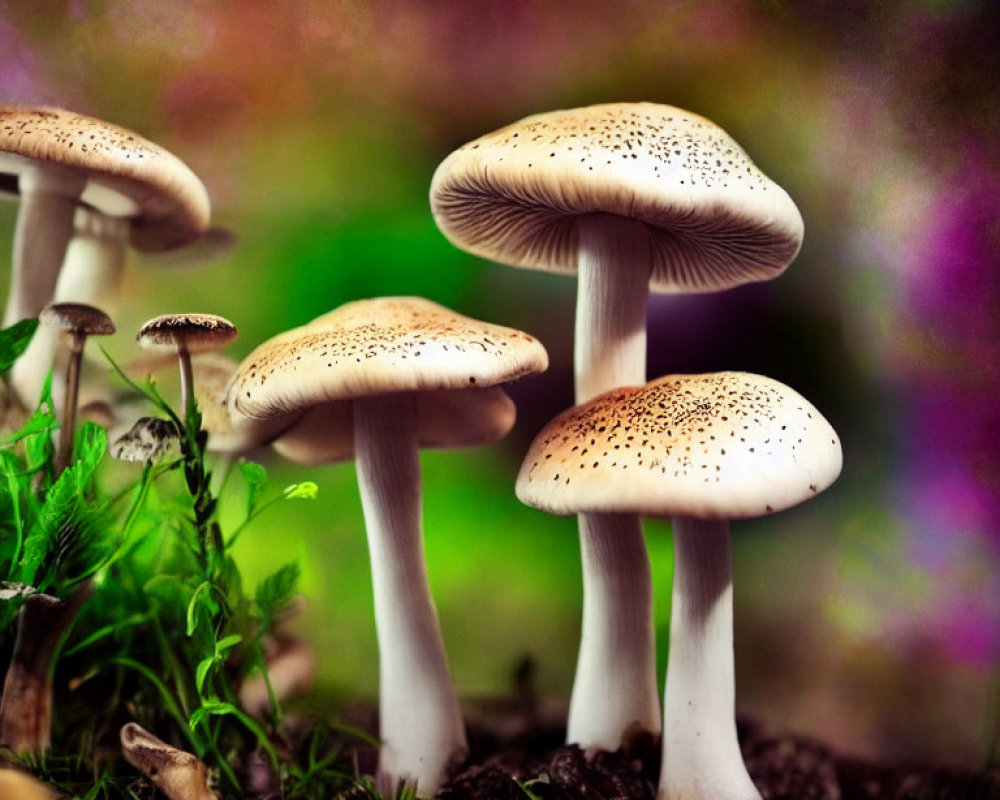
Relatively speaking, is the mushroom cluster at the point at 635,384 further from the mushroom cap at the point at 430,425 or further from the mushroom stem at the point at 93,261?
the mushroom stem at the point at 93,261

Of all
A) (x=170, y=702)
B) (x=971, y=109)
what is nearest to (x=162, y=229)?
(x=170, y=702)

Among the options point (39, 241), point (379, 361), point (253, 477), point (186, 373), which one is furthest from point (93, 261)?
point (379, 361)

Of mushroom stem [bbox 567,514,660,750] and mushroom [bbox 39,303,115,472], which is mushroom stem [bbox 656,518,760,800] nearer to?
mushroom stem [bbox 567,514,660,750]

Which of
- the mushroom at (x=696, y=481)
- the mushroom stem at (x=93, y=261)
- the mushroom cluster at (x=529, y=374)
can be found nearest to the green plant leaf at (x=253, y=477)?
the mushroom cluster at (x=529, y=374)

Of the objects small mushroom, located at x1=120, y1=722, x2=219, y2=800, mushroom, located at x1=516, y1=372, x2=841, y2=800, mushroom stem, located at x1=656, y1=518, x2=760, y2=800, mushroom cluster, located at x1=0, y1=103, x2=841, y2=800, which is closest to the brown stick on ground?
mushroom cluster, located at x1=0, y1=103, x2=841, y2=800

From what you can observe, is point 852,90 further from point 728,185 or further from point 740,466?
point 740,466

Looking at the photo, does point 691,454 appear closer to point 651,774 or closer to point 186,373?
point 651,774

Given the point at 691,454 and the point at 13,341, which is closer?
the point at 691,454
